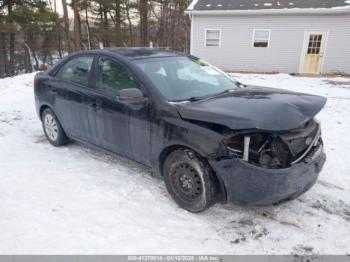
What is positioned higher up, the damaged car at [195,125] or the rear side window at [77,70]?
the rear side window at [77,70]

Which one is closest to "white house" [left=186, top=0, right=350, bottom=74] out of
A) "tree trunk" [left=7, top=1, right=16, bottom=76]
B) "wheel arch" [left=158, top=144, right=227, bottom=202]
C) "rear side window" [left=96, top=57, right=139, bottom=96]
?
"tree trunk" [left=7, top=1, right=16, bottom=76]

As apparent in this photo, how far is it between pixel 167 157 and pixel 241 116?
973mm

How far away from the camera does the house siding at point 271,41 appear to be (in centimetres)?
1508

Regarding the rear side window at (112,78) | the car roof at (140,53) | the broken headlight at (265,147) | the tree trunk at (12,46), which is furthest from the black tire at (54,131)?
the tree trunk at (12,46)

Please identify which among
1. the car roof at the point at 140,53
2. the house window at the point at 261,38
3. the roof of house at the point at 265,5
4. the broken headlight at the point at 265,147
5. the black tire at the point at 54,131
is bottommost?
the black tire at the point at 54,131

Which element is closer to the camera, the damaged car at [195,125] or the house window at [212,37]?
the damaged car at [195,125]

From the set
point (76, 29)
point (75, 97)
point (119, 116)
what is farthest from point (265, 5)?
point (119, 116)

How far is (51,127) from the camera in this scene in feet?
16.9

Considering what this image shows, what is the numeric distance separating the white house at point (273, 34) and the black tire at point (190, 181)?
555 inches

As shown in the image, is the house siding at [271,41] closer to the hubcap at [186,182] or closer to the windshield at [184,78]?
the windshield at [184,78]

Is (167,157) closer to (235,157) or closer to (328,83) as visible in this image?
(235,157)

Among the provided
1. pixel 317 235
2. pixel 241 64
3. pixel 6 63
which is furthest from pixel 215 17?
pixel 317 235

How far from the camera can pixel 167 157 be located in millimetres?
3391

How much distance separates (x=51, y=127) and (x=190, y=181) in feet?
9.76
